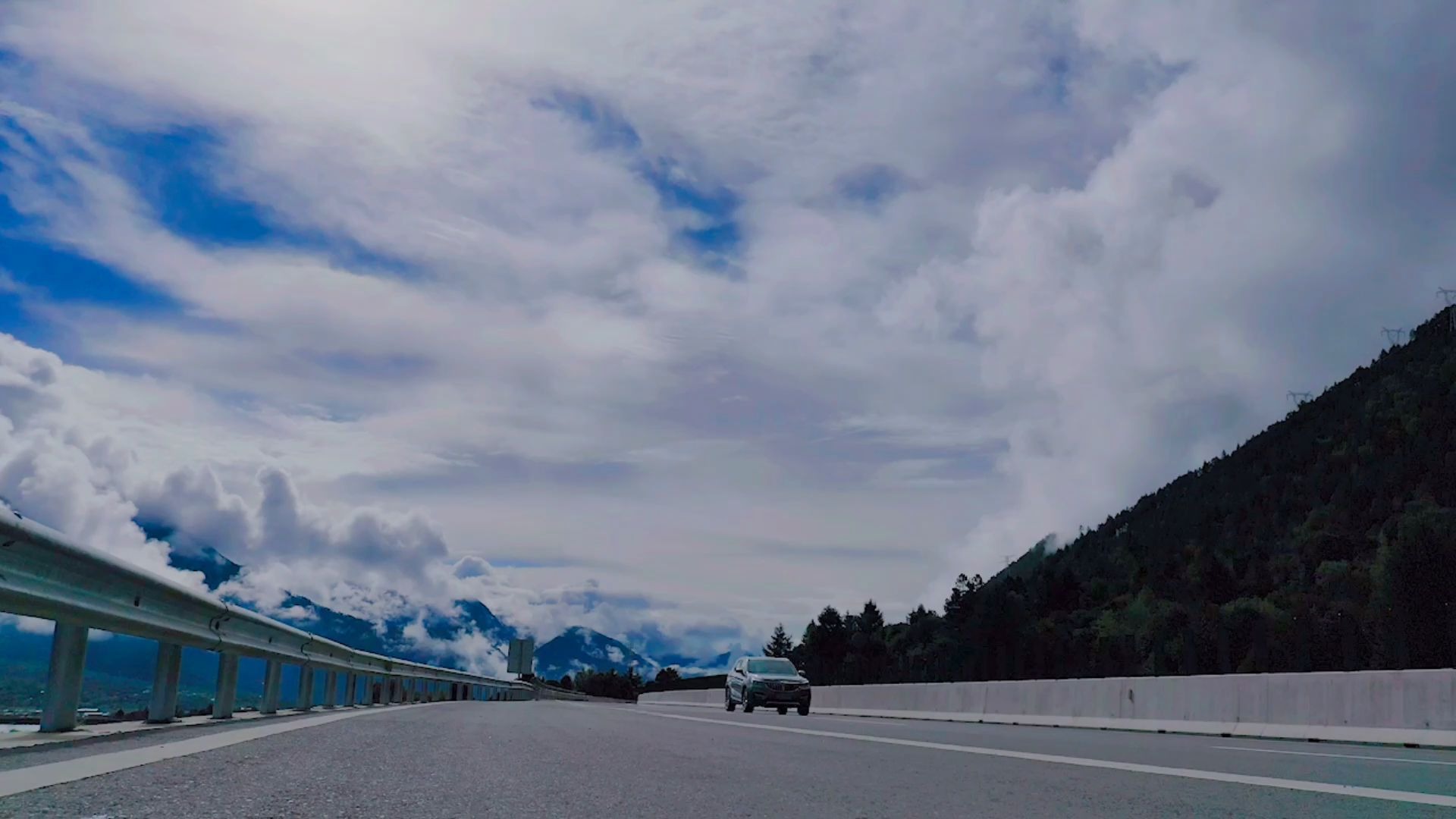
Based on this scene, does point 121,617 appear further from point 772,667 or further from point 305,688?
point 772,667

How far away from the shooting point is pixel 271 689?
1595 cm

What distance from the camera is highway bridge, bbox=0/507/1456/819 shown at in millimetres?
6578

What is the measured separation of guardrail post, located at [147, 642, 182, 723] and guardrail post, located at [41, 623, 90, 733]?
2.43 m

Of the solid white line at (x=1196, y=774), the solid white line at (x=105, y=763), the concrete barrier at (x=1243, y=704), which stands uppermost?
the concrete barrier at (x=1243, y=704)

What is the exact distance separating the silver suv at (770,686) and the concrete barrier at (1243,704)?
18.3 ft

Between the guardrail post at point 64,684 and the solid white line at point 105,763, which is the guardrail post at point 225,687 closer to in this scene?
the solid white line at point 105,763

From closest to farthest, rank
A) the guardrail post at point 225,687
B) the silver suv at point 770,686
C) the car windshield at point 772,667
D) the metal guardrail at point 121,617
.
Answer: the metal guardrail at point 121,617 < the guardrail post at point 225,687 < the silver suv at point 770,686 < the car windshield at point 772,667

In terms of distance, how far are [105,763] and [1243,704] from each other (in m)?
16.6

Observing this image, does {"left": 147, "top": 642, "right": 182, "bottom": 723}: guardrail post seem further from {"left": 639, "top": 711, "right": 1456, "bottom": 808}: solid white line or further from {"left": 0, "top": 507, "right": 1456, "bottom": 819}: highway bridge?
{"left": 639, "top": 711, "right": 1456, "bottom": 808}: solid white line

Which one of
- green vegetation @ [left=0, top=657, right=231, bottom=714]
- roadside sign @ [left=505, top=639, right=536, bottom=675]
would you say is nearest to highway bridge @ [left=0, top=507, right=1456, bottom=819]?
green vegetation @ [left=0, top=657, right=231, bottom=714]

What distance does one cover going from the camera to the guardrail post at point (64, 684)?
864 centimetres

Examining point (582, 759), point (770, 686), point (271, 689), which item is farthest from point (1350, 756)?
point (770, 686)

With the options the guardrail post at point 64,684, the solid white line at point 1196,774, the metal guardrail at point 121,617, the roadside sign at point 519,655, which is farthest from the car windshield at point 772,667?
the roadside sign at point 519,655

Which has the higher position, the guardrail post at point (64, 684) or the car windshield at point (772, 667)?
the car windshield at point (772, 667)
